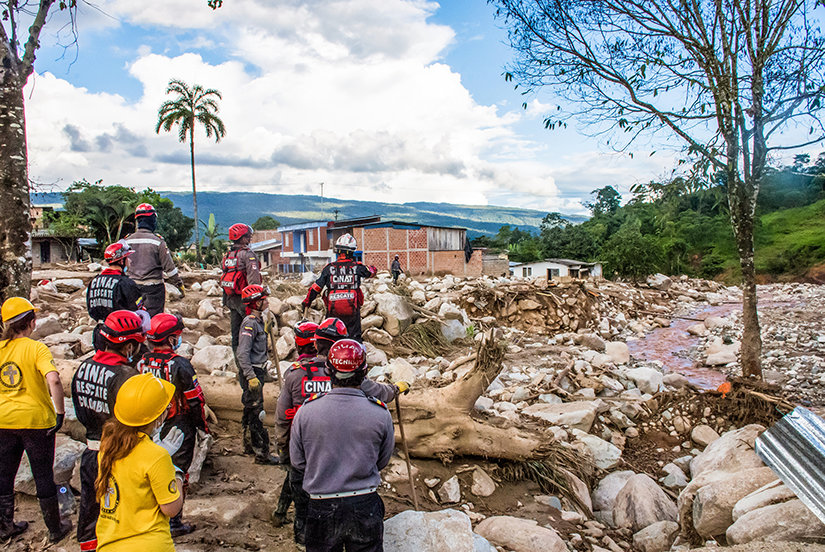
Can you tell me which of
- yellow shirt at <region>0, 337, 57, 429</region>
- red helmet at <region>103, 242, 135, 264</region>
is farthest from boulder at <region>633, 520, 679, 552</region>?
red helmet at <region>103, 242, 135, 264</region>

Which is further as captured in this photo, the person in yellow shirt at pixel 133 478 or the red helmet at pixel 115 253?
the red helmet at pixel 115 253

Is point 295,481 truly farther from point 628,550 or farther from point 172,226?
point 172,226

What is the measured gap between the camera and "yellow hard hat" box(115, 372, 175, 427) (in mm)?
1997

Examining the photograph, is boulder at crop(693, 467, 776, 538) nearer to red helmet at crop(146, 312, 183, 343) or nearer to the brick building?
red helmet at crop(146, 312, 183, 343)

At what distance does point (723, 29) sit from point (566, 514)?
7.00 meters

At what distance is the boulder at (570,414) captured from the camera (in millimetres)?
5957

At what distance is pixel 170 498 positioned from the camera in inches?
81.2

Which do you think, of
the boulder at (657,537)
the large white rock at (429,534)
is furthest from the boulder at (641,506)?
the large white rock at (429,534)

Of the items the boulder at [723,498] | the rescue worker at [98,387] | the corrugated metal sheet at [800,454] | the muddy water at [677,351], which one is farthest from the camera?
the muddy water at [677,351]

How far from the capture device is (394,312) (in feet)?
31.8

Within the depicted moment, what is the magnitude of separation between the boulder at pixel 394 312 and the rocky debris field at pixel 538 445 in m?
0.03

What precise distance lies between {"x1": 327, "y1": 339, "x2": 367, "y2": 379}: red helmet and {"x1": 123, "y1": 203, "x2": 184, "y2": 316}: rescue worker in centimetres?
320

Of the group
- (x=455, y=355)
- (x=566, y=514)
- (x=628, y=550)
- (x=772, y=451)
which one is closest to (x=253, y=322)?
(x=566, y=514)

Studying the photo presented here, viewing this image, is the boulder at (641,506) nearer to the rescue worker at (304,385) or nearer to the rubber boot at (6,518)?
the rescue worker at (304,385)
